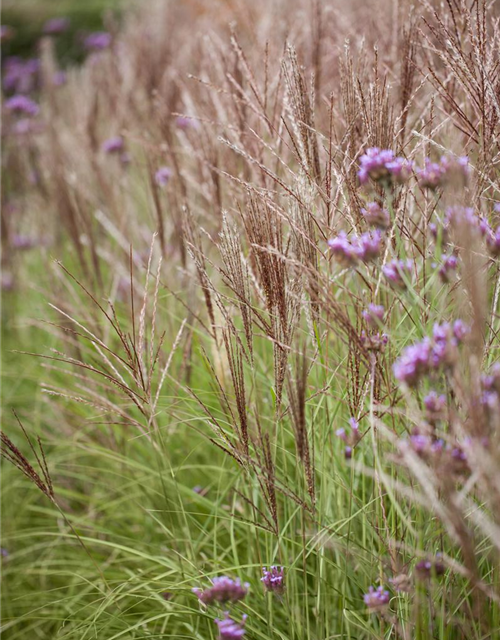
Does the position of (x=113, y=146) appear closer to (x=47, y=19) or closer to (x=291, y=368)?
(x=291, y=368)

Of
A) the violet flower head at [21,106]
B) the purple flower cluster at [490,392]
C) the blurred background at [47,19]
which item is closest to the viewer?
the purple flower cluster at [490,392]

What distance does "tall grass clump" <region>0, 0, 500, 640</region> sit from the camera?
2.58 feet

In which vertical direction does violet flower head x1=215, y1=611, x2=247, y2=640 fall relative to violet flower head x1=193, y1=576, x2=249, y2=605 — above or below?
below

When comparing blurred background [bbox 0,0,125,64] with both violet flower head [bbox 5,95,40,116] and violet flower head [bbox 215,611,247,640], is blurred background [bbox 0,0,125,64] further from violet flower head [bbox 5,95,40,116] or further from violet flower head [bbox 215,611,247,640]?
violet flower head [bbox 215,611,247,640]

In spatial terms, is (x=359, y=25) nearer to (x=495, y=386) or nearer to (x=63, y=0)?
(x=495, y=386)

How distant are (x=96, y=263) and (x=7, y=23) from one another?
7837mm

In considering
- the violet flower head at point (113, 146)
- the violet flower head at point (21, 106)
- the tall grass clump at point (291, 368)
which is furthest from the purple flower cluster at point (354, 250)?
the violet flower head at point (21, 106)

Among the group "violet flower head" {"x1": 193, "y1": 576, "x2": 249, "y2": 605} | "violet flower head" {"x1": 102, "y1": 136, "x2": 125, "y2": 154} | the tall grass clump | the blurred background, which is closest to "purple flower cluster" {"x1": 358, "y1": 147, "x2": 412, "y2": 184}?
the tall grass clump

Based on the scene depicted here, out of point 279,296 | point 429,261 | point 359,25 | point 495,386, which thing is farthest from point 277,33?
point 495,386

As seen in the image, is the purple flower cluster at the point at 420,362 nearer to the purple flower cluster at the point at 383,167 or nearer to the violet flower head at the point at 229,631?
the purple flower cluster at the point at 383,167

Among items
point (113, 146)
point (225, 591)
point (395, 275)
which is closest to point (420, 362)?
point (395, 275)

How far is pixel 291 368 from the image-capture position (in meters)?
1.12

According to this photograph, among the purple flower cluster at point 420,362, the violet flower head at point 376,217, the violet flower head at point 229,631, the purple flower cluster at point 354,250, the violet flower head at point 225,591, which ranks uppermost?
the violet flower head at point 376,217

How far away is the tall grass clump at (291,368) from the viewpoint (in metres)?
0.79
